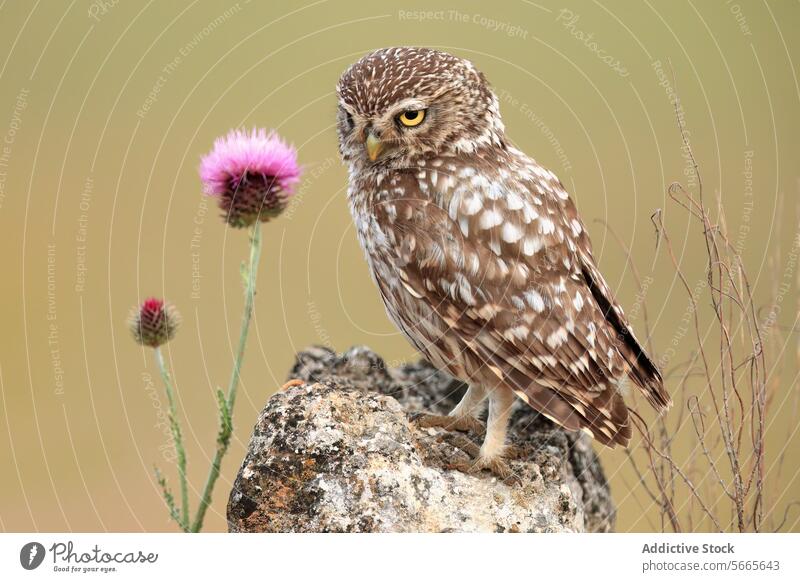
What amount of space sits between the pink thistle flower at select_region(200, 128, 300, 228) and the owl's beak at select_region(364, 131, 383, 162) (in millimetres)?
440

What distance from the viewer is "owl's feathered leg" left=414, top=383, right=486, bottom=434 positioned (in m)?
4.55

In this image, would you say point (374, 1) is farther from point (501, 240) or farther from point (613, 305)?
point (613, 305)

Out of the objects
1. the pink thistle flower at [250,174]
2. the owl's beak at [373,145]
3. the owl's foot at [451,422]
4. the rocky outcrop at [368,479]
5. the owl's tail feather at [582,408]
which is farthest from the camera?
the owl's foot at [451,422]

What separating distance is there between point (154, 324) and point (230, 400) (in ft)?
1.78

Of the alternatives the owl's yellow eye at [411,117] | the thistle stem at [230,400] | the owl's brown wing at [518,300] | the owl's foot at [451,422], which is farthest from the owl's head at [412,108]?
the owl's foot at [451,422]

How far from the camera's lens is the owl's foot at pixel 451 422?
14.9 feet

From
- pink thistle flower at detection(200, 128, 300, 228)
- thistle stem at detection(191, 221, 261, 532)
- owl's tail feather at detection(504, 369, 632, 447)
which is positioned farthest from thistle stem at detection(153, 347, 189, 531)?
owl's tail feather at detection(504, 369, 632, 447)

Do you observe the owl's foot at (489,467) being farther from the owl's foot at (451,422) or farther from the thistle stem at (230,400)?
the thistle stem at (230,400)

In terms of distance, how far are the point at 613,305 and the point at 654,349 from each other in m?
0.31

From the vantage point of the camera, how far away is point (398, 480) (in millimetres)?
3805

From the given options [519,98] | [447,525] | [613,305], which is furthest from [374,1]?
[447,525]

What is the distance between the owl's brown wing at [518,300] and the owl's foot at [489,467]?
50 centimetres

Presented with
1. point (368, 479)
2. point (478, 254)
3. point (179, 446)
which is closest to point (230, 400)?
point (179, 446)
